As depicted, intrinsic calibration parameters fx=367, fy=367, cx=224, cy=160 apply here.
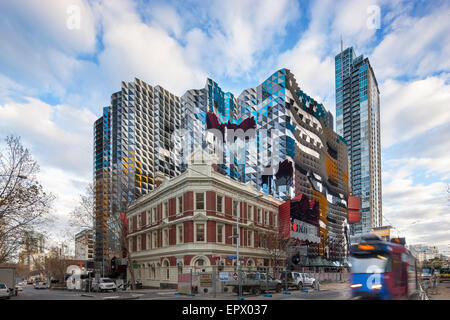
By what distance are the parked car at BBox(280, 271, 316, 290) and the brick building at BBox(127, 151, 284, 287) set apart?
8.34 m

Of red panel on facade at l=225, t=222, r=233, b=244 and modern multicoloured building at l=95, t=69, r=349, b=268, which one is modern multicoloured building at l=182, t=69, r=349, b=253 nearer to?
modern multicoloured building at l=95, t=69, r=349, b=268

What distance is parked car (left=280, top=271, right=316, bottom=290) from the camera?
119 ft

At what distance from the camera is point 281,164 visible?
11162cm

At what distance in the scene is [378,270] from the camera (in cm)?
1792

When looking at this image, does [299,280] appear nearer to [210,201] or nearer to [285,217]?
[210,201]

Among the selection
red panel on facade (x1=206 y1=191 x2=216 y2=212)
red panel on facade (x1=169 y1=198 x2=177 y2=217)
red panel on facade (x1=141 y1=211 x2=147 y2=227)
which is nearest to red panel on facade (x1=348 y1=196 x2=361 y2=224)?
red panel on facade (x1=141 y1=211 x2=147 y2=227)

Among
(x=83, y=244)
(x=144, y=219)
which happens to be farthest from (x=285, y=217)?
(x=83, y=244)

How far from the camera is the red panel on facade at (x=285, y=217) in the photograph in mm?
55944

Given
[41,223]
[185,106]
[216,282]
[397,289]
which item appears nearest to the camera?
[397,289]

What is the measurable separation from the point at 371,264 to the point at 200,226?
27.0m

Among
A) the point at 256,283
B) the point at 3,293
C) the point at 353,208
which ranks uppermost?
the point at 353,208
